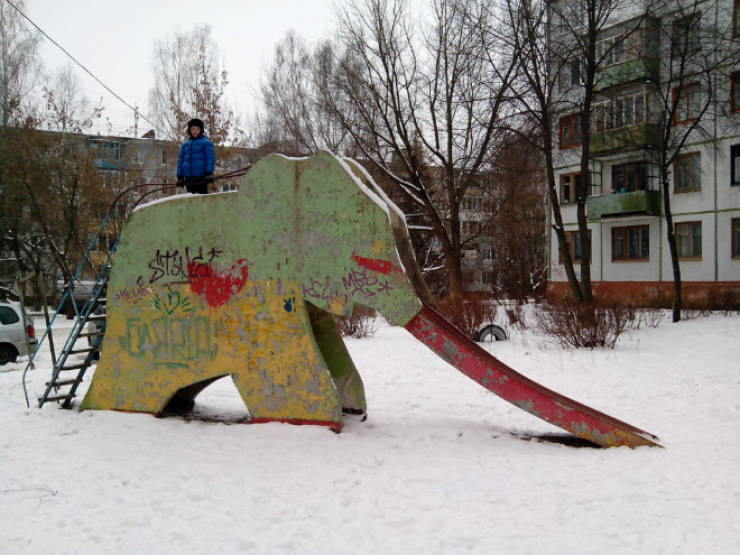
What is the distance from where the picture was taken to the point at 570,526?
4.13 meters

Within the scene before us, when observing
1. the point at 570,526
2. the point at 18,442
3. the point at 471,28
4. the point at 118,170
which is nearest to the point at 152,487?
the point at 18,442

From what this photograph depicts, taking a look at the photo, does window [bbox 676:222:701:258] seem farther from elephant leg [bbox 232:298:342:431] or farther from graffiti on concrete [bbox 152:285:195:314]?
graffiti on concrete [bbox 152:285:195:314]

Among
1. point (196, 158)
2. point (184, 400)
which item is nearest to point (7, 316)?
point (184, 400)

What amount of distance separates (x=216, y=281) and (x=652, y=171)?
80.2 ft

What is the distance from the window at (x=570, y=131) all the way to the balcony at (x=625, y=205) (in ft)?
8.84

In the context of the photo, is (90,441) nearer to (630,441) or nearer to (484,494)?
(484,494)

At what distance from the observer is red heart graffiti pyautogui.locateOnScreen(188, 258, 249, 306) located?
6750 millimetres

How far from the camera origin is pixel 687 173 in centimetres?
2425

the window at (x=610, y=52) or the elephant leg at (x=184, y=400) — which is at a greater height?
the window at (x=610, y=52)

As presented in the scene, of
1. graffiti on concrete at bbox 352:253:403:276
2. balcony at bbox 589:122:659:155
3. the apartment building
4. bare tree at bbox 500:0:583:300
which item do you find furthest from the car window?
balcony at bbox 589:122:659:155

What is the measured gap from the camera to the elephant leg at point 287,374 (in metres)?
6.29

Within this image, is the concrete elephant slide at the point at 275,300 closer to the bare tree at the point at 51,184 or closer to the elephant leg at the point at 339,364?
the elephant leg at the point at 339,364

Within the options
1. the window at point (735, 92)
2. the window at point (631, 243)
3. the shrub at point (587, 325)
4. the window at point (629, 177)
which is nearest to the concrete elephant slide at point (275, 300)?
the shrub at point (587, 325)

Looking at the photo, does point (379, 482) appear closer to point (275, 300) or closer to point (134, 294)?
point (275, 300)
